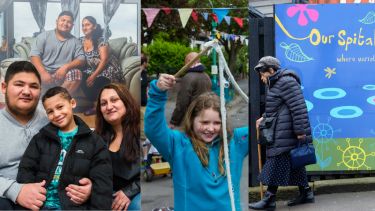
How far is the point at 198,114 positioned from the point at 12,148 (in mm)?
852

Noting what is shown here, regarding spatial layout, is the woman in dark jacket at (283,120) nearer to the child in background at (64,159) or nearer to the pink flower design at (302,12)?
the pink flower design at (302,12)

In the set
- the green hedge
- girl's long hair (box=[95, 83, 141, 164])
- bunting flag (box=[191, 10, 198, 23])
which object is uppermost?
bunting flag (box=[191, 10, 198, 23])

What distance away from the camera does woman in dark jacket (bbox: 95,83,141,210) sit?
2.83 metres

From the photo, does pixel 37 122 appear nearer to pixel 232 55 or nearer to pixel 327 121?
pixel 232 55

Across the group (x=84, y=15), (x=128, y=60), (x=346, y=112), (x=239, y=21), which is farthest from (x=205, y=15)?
(x=346, y=112)

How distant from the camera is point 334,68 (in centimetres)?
641

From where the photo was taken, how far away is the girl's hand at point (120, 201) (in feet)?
9.23

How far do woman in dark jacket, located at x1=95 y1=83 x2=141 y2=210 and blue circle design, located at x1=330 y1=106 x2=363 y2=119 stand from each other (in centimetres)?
403

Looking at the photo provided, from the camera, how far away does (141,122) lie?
2922 mm

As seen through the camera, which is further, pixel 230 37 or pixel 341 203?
pixel 341 203

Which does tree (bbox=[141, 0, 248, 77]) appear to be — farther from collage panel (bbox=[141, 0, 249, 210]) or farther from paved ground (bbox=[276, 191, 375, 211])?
paved ground (bbox=[276, 191, 375, 211])

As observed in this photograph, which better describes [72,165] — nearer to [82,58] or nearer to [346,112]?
[82,58]

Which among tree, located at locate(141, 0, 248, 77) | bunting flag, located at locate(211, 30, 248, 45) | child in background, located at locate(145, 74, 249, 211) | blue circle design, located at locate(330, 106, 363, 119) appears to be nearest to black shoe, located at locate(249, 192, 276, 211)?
blue circle design, located at locate(330, 106, 363, 119)

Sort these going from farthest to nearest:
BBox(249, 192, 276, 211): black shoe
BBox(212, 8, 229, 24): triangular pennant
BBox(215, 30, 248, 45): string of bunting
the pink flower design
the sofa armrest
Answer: the pink flower design, BBox(249, 192, 276, 211): black shoe, BBox(212, 8, 229, 24): triangular pennant, BBox(215, 30, 248, 45): string of bunting, the sofa armrest
